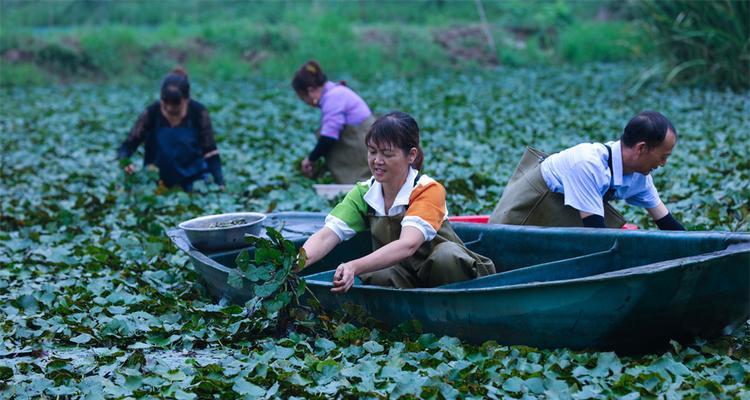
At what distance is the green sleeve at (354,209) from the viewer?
14.3ft

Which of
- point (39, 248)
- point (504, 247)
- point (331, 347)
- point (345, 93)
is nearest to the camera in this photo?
point (331, 347)

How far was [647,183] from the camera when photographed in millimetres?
4598

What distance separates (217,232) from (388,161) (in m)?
1.30

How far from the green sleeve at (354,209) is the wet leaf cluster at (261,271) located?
1.31ft

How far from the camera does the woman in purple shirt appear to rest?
286 inches

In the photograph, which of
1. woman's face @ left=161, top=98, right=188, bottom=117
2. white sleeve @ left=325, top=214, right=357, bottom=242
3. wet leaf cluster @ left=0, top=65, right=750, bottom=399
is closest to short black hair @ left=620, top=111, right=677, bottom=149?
wet leaf cluster @ left=0, top=65, right=750, bottom=399

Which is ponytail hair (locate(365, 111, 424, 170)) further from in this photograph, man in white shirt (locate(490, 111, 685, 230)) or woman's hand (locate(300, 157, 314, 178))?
woman's hand (locate(300, 157, 314, 178))

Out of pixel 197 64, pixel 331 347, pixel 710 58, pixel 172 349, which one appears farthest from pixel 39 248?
pixel 197 64

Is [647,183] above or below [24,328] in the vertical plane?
above

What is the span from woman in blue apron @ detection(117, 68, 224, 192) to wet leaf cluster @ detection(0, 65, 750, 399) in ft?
0.65

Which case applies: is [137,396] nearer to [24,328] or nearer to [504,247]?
[24,328]

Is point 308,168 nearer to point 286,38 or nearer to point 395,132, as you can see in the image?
point 395,132

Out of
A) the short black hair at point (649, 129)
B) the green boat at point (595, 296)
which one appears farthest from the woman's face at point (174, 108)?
the short black hair at point (649, 129)

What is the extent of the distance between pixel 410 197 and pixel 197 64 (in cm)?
1469
